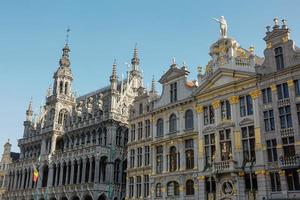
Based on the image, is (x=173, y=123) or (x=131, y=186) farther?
(x=131, y=186)

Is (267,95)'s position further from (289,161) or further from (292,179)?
(292,179)

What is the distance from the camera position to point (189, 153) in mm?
38531

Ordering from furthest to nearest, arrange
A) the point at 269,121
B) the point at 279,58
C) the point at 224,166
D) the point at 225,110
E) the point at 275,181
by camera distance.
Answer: the point at 225,110 → the point at 224,166 → the point at 279,58 → the point at 269,121 → the point at 275,181

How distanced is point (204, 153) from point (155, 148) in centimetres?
735

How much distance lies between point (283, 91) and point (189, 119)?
434 inches

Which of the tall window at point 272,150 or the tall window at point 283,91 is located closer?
the tall window at point 272,150

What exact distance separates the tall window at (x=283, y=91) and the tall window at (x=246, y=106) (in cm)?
290

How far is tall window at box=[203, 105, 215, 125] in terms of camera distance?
121 ft

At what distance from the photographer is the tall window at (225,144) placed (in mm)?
34656

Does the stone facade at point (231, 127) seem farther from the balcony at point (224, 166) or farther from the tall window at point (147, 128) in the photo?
the tall window at point (147, 128)

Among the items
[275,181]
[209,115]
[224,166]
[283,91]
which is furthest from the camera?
[209,115]

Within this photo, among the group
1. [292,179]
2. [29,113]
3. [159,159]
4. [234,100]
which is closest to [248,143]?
[234,100]

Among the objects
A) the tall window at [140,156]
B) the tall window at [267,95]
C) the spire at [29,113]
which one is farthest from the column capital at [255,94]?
the spire at [29,113]

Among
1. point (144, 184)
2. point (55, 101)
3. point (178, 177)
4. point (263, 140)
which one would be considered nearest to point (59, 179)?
point (55, 101)
